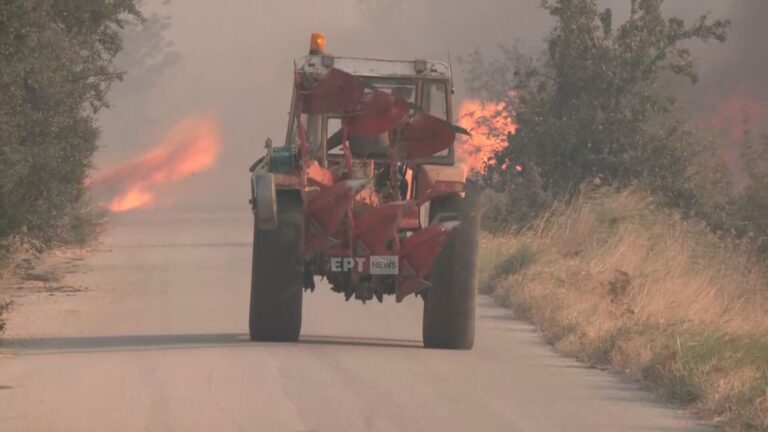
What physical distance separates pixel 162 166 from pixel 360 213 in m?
59.3

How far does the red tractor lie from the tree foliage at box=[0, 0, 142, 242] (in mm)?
3548

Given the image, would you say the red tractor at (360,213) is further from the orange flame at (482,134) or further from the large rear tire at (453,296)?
the orange flame at (482,134)

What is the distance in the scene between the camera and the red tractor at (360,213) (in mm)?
16297

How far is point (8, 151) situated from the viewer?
2088 cm

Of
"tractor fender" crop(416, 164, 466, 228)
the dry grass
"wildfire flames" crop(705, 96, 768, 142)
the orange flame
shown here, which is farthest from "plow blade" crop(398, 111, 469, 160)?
the orange flame

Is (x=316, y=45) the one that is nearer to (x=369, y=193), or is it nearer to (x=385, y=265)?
(x=369, y=193)

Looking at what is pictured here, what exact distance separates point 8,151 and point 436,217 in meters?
6.45

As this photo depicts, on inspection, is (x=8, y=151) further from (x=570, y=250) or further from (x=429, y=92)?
(x=570, y=250)

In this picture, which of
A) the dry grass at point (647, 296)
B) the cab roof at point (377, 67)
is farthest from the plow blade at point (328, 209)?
the dry grass at point (647, 296)

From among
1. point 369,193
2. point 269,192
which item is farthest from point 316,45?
point 269,192

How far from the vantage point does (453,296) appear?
16.8 m

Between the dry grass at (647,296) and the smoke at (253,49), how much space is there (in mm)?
24124

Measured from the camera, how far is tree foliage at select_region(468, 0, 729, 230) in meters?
30.7

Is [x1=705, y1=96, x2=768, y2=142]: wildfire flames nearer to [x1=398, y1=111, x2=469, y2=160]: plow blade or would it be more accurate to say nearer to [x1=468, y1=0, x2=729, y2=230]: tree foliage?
[x1=468, y1=0, x2=729, y2=230]: tree foliage
